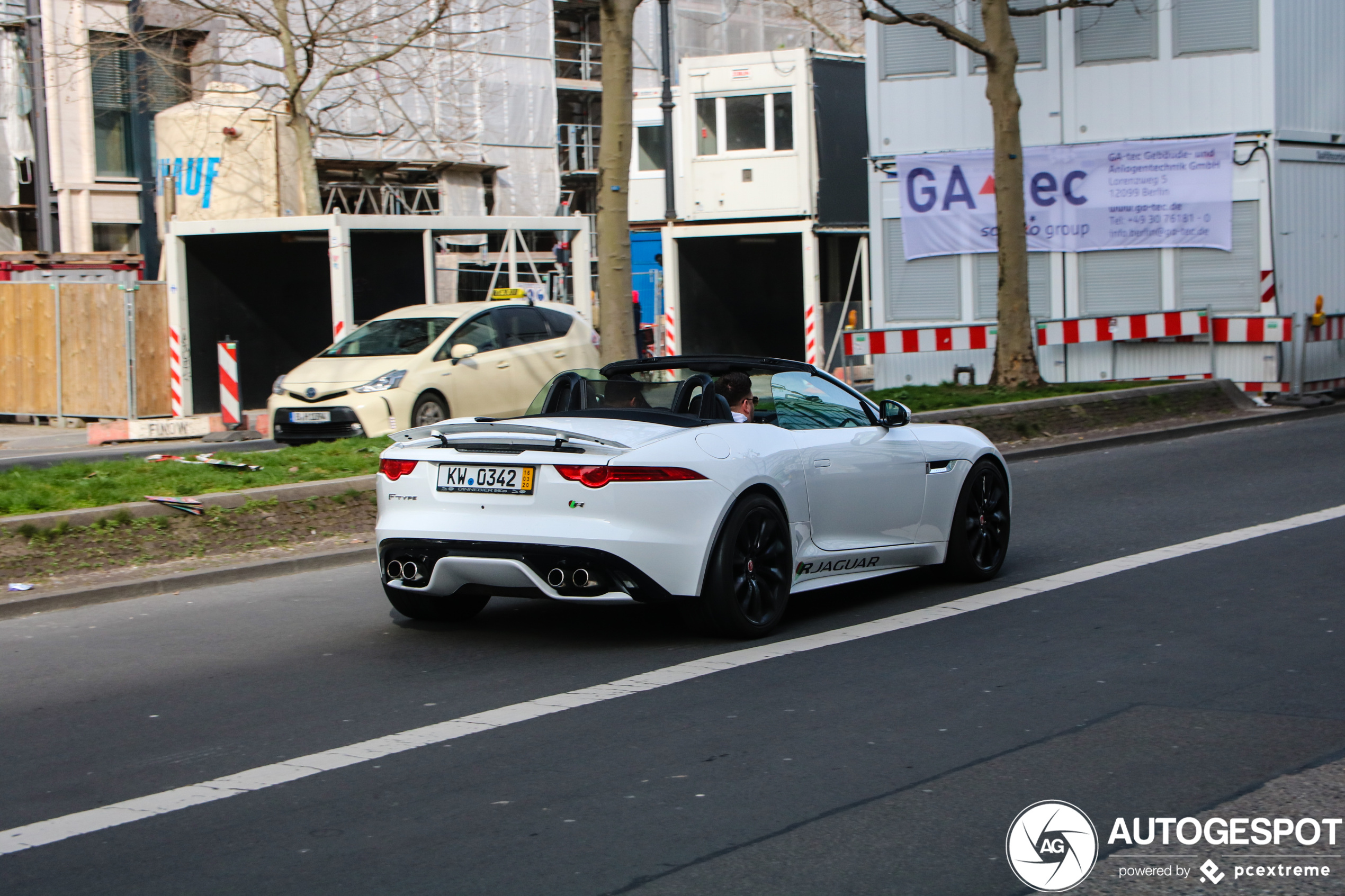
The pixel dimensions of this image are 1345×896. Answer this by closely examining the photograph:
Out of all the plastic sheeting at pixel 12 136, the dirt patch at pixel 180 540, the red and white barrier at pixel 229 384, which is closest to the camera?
the dirt patch at pixel 180 540

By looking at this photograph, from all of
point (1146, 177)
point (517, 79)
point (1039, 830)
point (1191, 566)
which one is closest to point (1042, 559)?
point (1191, 566)

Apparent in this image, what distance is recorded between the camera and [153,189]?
3925 cm

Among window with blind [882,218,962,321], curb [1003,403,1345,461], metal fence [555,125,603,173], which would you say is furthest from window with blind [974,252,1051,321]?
metal fence [555,125,603,173]

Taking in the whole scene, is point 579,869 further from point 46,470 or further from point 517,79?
point 517,79

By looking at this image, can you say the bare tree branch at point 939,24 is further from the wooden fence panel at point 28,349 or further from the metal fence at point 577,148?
the metal fence at point 577,148

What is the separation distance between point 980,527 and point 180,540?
201 inches

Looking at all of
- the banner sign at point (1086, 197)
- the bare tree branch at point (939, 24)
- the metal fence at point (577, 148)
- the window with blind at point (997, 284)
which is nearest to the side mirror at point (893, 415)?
the bare tree branch at point (939, 24)

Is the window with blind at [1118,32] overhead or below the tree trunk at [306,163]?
overhead

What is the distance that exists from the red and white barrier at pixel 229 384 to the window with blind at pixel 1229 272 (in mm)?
13525

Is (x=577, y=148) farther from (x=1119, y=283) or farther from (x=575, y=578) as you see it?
(x=575, y=578)

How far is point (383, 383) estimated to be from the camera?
1638 centimetres

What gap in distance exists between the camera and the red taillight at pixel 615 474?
22.2ft

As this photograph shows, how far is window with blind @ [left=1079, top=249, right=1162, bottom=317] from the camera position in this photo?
2236 cm

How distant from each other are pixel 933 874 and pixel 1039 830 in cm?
50
